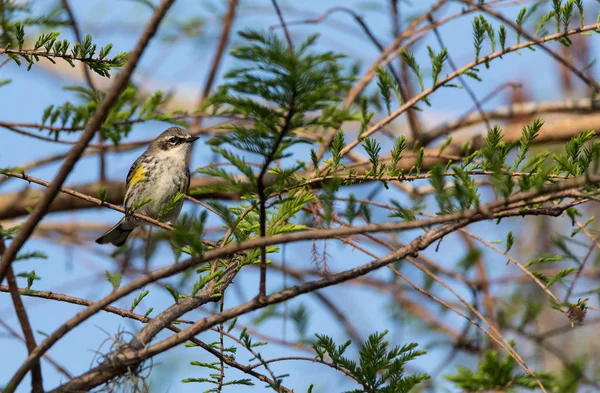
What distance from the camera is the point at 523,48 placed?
322 cm

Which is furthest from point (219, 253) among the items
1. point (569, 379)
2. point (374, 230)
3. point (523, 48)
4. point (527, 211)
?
point (569, 379)

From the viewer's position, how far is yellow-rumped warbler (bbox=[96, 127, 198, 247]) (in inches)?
229

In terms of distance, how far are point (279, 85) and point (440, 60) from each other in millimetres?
1459

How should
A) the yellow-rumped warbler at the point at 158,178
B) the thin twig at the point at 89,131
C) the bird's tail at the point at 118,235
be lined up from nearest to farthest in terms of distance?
1. the thin twig at the point at 89,131
2. the yellow-rumped warbler at the point at 158,178
3. the bird's tail at the point at 118,235

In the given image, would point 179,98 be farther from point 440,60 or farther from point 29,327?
point 29,327

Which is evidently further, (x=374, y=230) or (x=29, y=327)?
(x=29, y=327)

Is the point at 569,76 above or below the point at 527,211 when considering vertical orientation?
above

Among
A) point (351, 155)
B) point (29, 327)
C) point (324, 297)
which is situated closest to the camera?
point (29, 327)

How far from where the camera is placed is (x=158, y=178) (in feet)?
19.1

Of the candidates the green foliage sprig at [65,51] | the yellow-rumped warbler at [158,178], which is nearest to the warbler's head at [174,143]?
the yellow-rumped warbler at [158,178]

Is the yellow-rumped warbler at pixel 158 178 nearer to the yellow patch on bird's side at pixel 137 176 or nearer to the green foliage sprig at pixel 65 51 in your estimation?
the yellow patch on bird's side at pixel 137 176

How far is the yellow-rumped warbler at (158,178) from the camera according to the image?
5.80 m

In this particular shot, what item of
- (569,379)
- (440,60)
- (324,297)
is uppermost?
(324,297)

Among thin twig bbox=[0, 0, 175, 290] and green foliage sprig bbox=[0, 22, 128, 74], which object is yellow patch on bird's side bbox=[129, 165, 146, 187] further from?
thin twig bbox=[0, 0, 175, 290]
